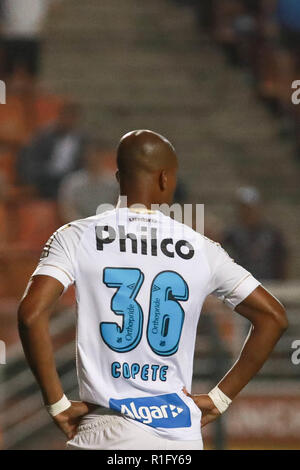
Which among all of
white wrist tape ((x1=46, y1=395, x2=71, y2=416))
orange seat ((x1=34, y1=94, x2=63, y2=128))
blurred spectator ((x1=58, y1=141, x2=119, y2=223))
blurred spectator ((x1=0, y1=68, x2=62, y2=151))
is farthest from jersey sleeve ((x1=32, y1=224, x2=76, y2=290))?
orange seat ((x1=34, y1=94, x2=63, y2=128))

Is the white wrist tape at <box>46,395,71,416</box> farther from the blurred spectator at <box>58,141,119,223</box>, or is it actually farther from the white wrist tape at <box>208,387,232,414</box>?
the blurred spectator at <box>58,141,119,223</box>

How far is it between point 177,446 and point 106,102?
949 centimetres

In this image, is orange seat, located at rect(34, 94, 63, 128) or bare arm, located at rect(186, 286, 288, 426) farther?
orange seat, located at rect(34, 94, 63, 128)

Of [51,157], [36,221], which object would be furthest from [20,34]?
[36,221]

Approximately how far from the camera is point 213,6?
14227 mm

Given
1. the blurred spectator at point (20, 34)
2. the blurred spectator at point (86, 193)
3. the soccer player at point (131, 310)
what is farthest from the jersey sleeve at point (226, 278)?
the blurred spectator at point (20, 34)

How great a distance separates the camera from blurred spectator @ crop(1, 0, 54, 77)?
1149cm

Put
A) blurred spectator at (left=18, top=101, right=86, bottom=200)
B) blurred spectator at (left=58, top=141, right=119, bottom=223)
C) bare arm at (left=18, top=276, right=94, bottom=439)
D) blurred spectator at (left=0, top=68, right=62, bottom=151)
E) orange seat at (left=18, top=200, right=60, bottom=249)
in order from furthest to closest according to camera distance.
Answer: blurred spectator at (left=0, top=68, right=62, bottom=151), blurred spectator at (left=18, top=101, right=86, bottom=200), orange seat at (left=18, top=200, right=60, bottom=249), blurred spectator at (left=58, top=141, right=119, bottom=223), bare arm at (left=18, top=276, right=94, bottom=439)

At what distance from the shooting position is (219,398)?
4.16 m

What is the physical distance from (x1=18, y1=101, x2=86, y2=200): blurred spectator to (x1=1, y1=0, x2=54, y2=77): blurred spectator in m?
1.49

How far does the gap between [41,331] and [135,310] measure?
0.34 m

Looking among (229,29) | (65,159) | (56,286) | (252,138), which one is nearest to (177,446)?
(56,286)

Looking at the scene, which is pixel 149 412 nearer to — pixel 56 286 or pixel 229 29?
pixel 56 286

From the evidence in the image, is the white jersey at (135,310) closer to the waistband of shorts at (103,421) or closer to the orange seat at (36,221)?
the waistband of shorts at (103,421)
